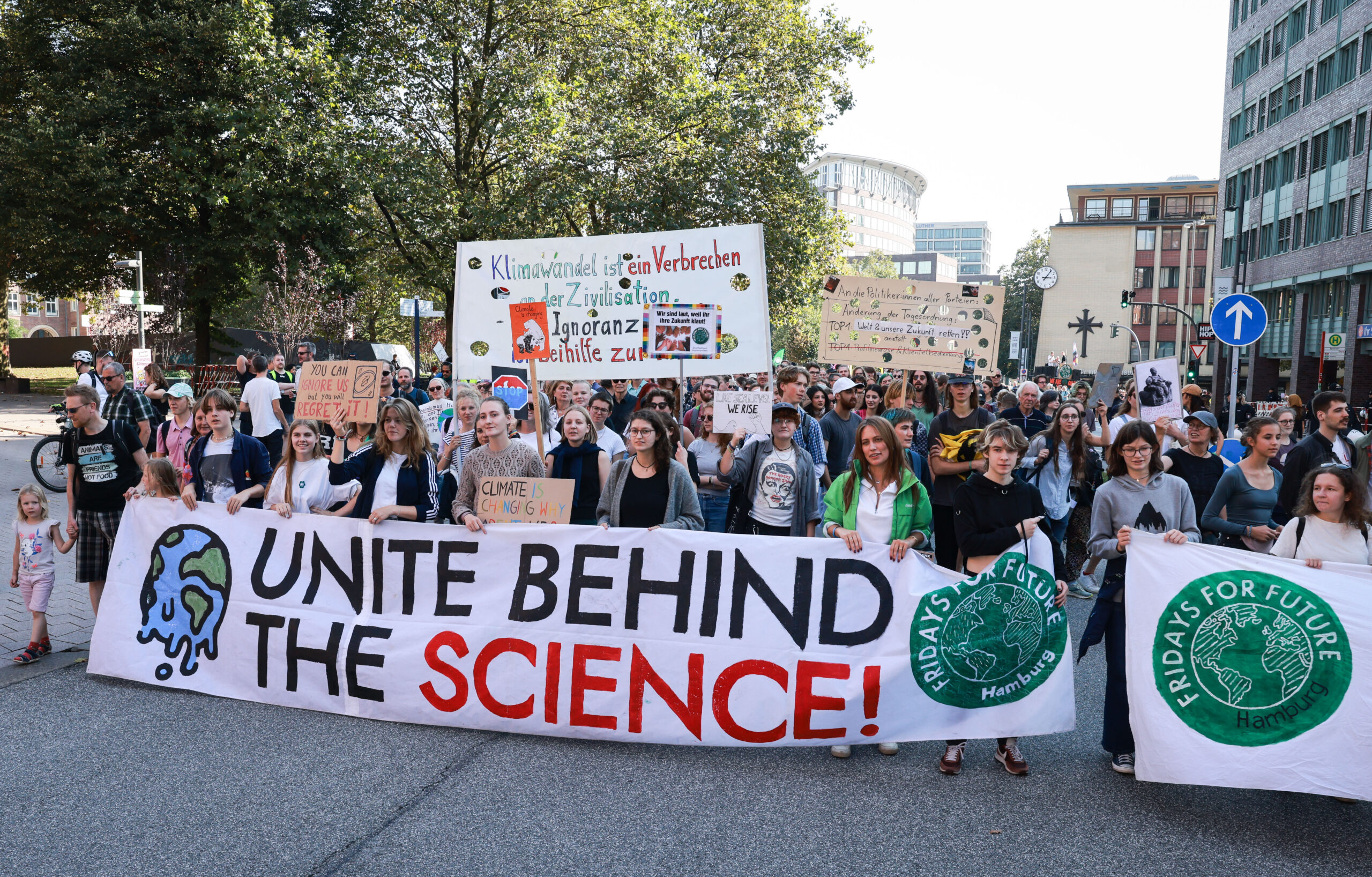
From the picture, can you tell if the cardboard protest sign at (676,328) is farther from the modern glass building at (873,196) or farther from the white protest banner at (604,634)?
the modern glass building at (873,196)

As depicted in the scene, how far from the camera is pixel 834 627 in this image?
16.3 ft

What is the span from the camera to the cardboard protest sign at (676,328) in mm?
7230

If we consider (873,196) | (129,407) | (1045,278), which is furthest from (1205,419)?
(873,196)

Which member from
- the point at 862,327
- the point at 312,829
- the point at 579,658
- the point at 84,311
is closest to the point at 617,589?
the point at 579,658

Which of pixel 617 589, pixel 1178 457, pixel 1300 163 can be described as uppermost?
pixel 1300 163

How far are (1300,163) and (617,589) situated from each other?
160ft

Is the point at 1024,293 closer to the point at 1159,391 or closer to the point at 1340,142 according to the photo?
the point at 1340,142

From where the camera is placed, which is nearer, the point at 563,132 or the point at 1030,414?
the point at 1030,414

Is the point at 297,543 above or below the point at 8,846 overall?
above

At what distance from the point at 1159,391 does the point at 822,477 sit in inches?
130

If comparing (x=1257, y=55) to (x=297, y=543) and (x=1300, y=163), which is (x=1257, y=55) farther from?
(x=297, y=543)

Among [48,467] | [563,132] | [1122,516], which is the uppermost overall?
[563,132]

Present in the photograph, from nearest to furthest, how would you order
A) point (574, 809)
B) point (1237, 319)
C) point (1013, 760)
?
point (574, 809), point (1013, 760), point (1237, 319)

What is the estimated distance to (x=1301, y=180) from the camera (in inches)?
1709
